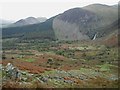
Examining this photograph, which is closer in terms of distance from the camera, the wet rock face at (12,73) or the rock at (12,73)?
the rock at (12,73)

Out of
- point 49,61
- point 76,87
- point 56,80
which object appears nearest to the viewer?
point 76,87

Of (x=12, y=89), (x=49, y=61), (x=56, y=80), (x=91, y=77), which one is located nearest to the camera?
(x=12, y=89)

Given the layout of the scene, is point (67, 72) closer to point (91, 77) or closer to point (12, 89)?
point (91, 77)

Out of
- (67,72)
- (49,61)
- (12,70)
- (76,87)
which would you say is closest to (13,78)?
(12,70)

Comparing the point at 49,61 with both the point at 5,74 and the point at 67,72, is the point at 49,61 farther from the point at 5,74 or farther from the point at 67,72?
the point at 5,74

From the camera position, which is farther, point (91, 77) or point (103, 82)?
point (91, 77)

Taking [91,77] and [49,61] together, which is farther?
[49,61]

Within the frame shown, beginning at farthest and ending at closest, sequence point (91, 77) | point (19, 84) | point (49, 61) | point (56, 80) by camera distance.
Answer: point (49, 61) < point (91, 77) < point (56, 80) < point (19, 84)

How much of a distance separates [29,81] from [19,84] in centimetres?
319

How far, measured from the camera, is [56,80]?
53.4 metres

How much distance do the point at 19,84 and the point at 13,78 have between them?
10.6ft

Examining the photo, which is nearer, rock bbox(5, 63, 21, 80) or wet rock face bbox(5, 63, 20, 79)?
rock bbox(5, 63, 21, 80)

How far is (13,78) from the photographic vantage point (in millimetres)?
49781

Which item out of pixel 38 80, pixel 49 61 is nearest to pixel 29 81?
pixel 38 80
